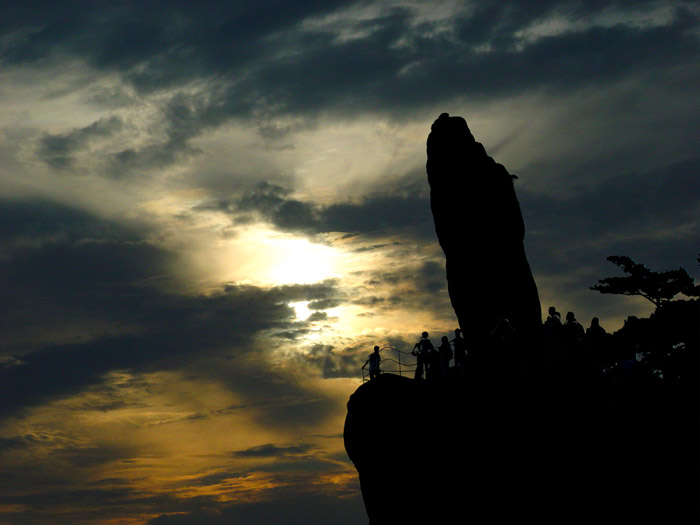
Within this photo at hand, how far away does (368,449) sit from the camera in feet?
112

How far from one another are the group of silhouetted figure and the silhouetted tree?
9.64 meters

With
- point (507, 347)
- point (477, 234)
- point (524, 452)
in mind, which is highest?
point (477, 234)

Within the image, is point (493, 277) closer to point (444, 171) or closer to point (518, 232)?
point (518, 232)

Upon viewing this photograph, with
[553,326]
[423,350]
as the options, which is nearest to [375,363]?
[423,350]

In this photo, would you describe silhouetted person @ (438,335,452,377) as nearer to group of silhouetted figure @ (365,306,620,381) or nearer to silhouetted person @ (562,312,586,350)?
group of silhouetted figure @ (365,306,620,381)

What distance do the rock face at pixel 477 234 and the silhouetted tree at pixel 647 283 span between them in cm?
425

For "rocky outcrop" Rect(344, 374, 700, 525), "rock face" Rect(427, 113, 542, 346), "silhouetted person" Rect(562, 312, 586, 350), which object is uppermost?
"rock face" Rect(427, 113, 542, 346)

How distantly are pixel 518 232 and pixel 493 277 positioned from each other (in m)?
3.90

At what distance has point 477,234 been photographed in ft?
135

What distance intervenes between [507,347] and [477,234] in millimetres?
13872

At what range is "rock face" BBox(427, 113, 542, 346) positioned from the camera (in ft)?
129

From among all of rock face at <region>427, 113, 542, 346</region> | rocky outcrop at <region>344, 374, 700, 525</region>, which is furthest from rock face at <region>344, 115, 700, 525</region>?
rock face at <region>427, 113, 542, 346</region>

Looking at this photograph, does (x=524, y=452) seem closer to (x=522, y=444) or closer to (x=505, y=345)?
(x=522, y=444)

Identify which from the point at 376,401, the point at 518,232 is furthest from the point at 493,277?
the point at 376,401
